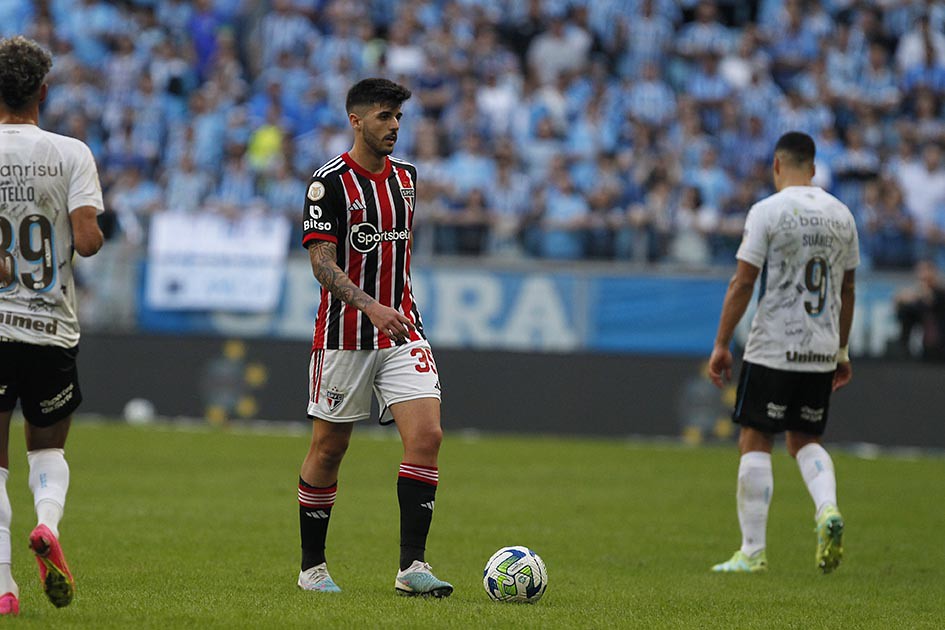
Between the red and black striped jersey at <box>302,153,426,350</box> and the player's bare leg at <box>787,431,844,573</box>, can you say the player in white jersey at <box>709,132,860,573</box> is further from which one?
the red and black striped jersey at <box>302,153,426,350</box>

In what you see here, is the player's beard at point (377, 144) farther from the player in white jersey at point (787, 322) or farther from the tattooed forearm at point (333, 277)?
the player in white jersey at point (787, 322)

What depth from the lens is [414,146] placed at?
2044cm

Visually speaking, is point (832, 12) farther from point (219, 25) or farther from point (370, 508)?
point (370, 508)

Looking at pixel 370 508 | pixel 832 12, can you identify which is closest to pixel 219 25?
pixel 832 12

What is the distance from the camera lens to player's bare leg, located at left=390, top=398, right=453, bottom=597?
22.3 feet

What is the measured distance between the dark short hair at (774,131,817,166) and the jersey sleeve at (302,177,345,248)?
9.90 feet

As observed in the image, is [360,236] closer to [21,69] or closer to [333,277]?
[333,277]

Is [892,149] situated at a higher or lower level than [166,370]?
higher

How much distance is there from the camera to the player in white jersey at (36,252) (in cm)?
599

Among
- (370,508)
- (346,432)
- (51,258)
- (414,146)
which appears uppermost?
(414,146)

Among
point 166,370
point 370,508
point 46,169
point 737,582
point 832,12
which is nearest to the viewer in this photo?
point 46,169

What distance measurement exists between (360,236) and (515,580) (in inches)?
68.1

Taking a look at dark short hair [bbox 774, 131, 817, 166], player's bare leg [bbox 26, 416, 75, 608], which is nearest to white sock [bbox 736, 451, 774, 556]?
dark short hair [bbox 774, 131, 817, 166]

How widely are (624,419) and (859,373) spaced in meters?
2.81
